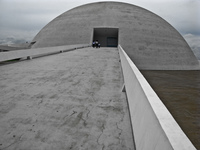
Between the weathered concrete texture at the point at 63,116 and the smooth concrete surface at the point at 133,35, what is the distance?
15444 millimetres

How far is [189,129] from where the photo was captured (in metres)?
5.45

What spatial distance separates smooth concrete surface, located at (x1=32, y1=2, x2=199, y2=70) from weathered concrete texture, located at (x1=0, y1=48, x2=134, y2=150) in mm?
15444

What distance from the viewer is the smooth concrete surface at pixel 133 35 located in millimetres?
19750

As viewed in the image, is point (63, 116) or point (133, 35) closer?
point (63, 116)

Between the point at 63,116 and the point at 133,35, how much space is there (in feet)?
63.2

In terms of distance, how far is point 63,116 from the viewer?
3412 millimetres

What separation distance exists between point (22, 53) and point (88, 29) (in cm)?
1327

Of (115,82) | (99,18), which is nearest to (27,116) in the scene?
(115,82)

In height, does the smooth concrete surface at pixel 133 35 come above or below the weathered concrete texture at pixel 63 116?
above

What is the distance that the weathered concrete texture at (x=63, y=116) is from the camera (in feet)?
8.63

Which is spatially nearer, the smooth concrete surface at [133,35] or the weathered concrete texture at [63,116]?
the weathered concrete texture at [63,116]

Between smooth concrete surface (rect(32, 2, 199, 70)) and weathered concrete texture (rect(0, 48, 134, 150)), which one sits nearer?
weathered concrete texture (rect(0, 48, 134, 150))

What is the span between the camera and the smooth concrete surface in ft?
64.8

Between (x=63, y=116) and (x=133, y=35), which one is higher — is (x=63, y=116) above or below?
below
